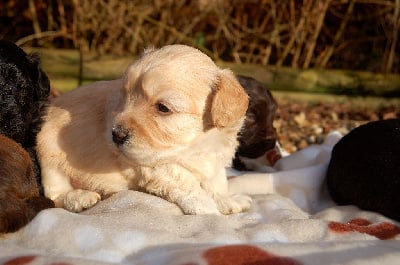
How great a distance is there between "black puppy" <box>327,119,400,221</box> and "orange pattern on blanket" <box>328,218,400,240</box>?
20cm

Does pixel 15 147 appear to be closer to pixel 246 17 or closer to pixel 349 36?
pixel 246 17

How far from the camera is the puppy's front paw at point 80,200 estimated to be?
11.1 ft

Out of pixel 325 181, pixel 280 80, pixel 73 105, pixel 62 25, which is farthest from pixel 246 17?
pixel 73 105

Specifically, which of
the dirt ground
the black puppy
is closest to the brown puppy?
the black puppy

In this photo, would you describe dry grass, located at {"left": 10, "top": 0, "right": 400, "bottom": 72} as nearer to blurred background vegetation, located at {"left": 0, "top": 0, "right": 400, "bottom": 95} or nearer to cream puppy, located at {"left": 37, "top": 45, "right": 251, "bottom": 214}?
blurred background vegetation, located at {"left": 0, "top": 0, "right": 400, "bottom": 95}

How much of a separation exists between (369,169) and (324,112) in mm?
4063

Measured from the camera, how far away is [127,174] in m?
3.46

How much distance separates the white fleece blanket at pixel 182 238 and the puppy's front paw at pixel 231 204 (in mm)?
53

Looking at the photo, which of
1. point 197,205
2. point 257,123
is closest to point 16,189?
point 197,205

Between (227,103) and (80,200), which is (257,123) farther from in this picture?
(80,200)

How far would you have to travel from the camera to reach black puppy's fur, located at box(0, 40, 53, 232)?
2934 mm

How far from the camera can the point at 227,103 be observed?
3162mm

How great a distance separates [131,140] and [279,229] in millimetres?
926

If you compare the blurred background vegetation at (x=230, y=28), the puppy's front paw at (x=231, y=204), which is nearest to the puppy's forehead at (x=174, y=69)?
the puppy's front paw at (x=231, y=204)
